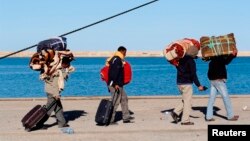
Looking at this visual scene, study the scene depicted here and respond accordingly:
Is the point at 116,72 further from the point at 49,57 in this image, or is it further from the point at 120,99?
the point at 49,57

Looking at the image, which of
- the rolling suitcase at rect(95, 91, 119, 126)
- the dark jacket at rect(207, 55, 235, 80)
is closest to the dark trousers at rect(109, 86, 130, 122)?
the rolling suitcase at rect(95, 91, 119, 126)

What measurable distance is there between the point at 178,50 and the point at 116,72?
1.33 meters

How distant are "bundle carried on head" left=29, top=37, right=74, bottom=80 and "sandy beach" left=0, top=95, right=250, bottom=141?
3.86 ft

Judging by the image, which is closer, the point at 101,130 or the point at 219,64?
the point at 101,130

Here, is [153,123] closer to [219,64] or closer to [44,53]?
[219,64]

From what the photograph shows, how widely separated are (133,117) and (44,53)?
2.88 m

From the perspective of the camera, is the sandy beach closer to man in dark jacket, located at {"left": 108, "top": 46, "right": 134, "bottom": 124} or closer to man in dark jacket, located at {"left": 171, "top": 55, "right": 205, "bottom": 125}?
man in dark jacket, located at {"left": 171, "top": 55, "right": 205, "bottom": 125}

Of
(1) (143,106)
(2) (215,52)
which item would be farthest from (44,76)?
(1) (143,106)

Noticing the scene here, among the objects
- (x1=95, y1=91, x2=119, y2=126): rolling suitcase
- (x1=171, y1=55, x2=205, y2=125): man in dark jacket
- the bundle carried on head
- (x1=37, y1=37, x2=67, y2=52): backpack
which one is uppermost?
(x1=37, y1=37, x2=67, y2=52): backpack

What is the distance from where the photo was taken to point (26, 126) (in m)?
11.2

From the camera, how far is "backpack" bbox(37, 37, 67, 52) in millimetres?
11492

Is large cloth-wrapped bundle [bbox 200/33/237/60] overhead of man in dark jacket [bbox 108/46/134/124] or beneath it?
overhead

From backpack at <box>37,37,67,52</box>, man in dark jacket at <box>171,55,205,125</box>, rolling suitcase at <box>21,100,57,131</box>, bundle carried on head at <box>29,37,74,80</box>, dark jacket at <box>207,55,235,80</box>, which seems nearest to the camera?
rolling suitcase at <box>21,100,57,131</box>

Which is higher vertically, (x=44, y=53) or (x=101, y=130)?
(x=44, y=53)
